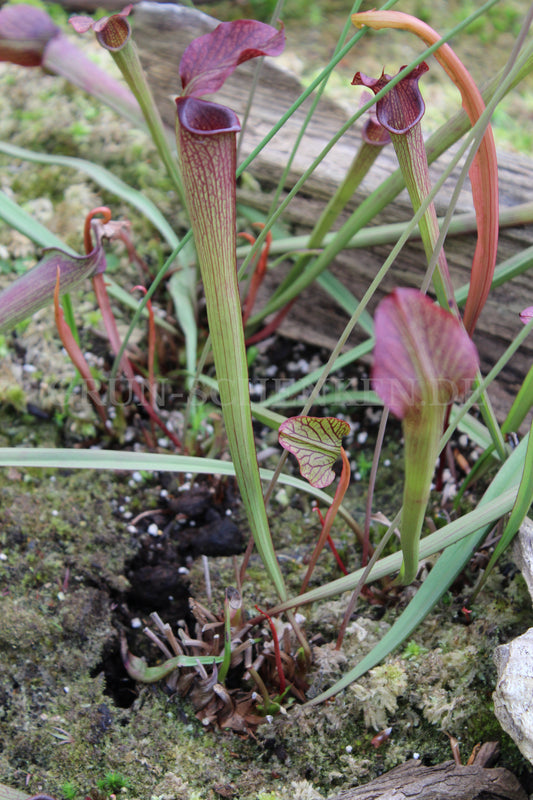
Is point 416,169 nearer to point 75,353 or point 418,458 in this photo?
point 418,458

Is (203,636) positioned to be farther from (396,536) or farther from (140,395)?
(140,395)

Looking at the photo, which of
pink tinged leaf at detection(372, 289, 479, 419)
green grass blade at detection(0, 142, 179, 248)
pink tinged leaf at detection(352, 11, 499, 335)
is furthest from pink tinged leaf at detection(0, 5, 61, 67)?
pink tinged leaf at detection(372, 289, 479, 419)

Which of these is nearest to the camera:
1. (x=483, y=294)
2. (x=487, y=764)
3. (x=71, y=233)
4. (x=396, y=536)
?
(x=487, y=764)

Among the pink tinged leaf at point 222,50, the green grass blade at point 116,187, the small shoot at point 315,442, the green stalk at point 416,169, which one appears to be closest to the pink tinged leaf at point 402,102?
the green stalk at point 416,169

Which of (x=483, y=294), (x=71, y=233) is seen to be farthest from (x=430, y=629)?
(x=71, y=233)

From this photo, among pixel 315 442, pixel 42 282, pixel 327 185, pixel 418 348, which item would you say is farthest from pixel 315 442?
pixel 327 185

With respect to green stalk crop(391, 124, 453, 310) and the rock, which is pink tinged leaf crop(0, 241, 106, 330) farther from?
the rock

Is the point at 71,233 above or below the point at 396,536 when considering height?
above
